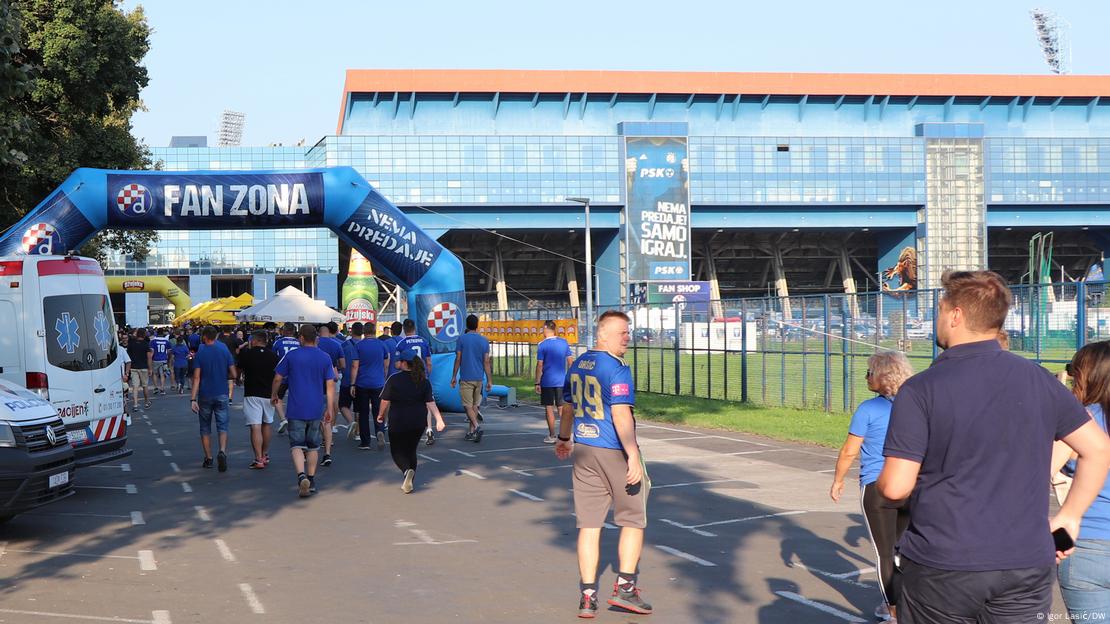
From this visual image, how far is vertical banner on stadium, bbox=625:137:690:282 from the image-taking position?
73.4m

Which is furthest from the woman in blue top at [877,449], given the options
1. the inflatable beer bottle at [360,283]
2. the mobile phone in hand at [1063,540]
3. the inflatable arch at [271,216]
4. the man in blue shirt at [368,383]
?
the inflatable beer bottle at [360,283]

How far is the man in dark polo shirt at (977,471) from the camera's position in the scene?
3717mm

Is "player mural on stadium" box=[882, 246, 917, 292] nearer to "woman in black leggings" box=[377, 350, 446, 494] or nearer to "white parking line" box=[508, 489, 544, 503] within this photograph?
"white parking line" box=[508, 489, 544, 503]

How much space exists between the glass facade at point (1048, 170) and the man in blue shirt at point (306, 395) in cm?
7092

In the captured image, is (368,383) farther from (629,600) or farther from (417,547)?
(629,600)

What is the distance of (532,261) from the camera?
87.8 metres

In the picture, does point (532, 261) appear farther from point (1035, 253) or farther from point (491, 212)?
point (1035, 253)

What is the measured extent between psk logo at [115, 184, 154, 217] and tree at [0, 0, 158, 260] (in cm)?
504

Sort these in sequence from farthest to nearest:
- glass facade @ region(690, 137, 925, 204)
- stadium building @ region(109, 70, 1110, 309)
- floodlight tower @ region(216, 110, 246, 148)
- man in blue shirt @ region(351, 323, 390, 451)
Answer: floodlight tower @ region(216, 110, 246, 148) → glass facade @ region(690, 137, 925, 204) → stadium building @ region(109, 70, 1110, 309) → man in blue shirt @ region(351, 323, 390, 451)

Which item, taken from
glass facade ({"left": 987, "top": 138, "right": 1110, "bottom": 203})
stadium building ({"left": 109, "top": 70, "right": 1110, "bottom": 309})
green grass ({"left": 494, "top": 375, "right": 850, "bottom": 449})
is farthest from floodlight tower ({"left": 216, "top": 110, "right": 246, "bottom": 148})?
green grass ({"left": 494, "top": 375, "right": 850, "bottom": 449})

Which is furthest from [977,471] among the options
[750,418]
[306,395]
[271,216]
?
[271,216]

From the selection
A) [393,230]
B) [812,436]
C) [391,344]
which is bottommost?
[812,436]

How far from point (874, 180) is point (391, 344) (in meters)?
63.3

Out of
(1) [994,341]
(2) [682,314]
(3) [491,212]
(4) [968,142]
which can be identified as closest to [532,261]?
(3) [491,212]
